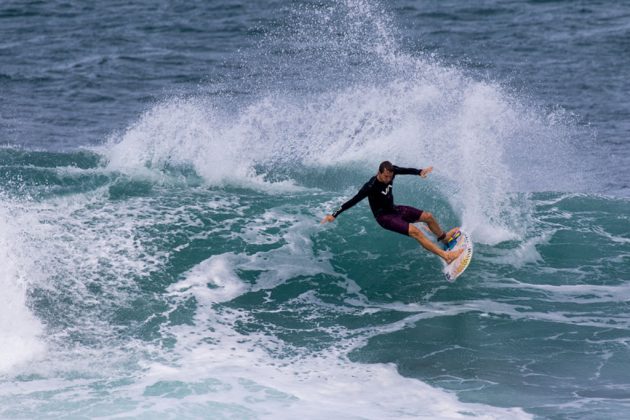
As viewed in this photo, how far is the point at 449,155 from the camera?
1920 cm

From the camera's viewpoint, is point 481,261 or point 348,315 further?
point 481,261

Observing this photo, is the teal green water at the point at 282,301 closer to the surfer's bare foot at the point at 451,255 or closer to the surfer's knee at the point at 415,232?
the surfer's bare foot at the point at 451,255

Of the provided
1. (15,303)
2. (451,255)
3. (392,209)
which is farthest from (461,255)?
(15,303)

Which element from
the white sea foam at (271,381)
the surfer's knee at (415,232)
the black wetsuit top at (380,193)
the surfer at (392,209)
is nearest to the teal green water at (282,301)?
the white sea foam at (271,381)

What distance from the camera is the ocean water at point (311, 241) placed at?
12891 millimetres

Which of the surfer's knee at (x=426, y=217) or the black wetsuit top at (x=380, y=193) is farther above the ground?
the black wetsuit top at (x=380, y=193)

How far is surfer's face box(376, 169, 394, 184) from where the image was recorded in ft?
48.5

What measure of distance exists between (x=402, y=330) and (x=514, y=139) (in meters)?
10.6

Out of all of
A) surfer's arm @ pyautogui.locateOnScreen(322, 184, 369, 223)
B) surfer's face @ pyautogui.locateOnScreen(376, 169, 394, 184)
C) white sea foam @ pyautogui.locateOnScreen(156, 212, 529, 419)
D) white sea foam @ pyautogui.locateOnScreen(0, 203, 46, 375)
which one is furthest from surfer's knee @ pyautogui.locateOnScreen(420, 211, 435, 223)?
white sea foam @ pyautogui.locateOnScreen(0, 203, 46, 375)

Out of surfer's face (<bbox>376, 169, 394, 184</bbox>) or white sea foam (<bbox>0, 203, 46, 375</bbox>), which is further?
surfer's face (<bbox>376, 169, 394, 184</bbox>)

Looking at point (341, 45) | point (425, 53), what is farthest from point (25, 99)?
point (425, 53)

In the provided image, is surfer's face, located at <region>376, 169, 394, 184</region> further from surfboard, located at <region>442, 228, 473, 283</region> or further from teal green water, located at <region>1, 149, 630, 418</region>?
teal green water, located at <region>1, 149, 630, 418</region>

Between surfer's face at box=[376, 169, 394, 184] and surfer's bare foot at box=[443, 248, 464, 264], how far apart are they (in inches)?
60.1

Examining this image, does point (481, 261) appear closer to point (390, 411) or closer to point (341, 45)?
point (390, 411)
